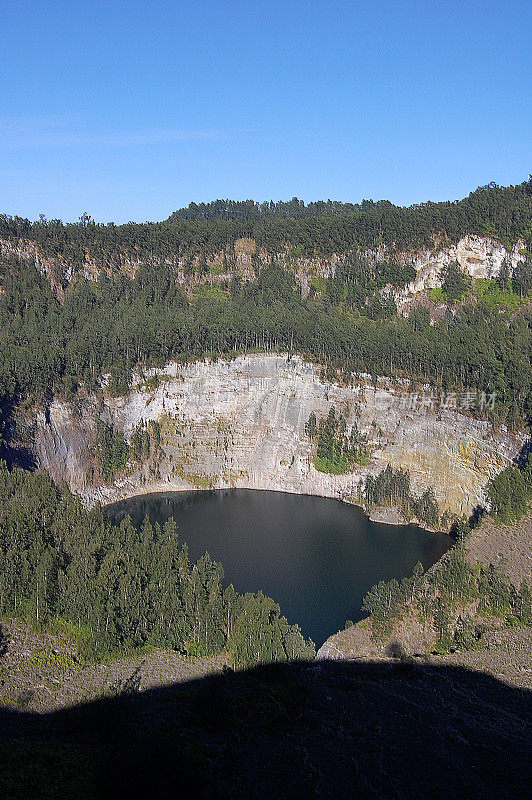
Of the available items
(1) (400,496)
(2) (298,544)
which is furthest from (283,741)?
(1) (400,496)

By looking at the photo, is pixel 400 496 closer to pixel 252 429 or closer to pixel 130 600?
pixel 252 429

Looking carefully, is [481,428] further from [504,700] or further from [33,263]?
[33,263]

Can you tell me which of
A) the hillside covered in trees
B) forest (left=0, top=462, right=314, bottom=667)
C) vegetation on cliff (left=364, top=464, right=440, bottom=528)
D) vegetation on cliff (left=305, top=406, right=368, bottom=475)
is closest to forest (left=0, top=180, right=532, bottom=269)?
the hillside covered in trees

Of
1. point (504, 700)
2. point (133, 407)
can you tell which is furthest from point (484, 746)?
point (133, 407)

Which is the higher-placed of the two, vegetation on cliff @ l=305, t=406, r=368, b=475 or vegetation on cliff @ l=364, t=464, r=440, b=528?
vegetation on cliff @ l=305, t=406, r=368, b=475

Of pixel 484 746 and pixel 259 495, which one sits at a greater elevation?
pixel 484 746

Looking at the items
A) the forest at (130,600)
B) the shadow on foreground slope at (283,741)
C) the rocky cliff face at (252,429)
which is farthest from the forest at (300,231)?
the shadow on foreground slope at (283,741)

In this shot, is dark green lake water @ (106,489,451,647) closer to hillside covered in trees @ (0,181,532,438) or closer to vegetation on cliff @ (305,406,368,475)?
vegetation on cliff @ (305,406,368,475)
